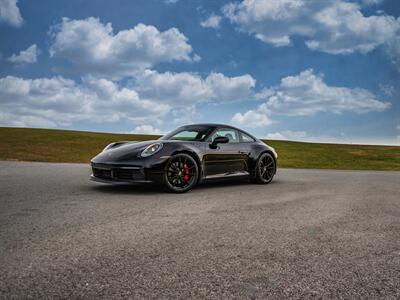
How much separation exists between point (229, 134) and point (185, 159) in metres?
1.58

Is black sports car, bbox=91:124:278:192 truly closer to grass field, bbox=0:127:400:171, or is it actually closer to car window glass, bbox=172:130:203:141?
car window glass, bbox=172:130:203:141

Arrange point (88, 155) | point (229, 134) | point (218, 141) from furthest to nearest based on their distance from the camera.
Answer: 1. point (88, 155)
2. point (229, 134)
3. point (218, 141)

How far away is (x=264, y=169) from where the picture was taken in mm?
9359

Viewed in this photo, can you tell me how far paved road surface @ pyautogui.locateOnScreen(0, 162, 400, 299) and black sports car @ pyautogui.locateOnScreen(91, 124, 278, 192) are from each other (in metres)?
0.67

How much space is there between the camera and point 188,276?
2838 millimetres

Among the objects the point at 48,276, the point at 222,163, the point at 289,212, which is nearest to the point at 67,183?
the point at 222,163

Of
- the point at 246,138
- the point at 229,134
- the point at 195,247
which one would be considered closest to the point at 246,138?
the point at 246,138

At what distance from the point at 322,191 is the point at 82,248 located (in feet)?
18.9

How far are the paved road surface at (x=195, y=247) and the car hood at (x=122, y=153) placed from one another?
849mm

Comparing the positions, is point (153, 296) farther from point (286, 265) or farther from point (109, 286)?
point (286, 265)

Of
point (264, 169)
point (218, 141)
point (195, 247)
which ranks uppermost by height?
point (218, 141)

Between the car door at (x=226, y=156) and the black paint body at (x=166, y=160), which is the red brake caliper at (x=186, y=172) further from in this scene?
the car door at (x=226, y=156)

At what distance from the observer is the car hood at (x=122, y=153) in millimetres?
7277

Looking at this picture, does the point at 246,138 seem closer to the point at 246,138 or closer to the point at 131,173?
the point at 246,138
